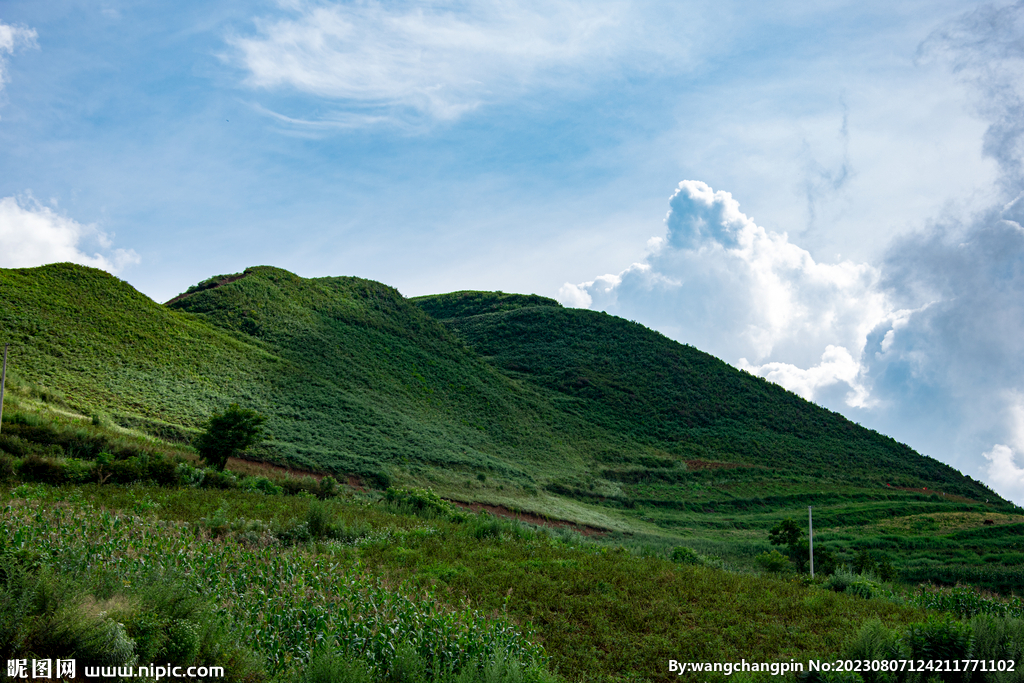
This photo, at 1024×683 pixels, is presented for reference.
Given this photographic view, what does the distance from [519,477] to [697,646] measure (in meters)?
30.7

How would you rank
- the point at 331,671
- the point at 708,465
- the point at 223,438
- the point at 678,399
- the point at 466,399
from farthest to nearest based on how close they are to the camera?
the point at 678,399
the point at 466,399
the point at 708,465
the point at 223,438
the point at 331,671

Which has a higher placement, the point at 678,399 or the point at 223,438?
the point at 678,399

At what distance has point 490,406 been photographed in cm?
5256

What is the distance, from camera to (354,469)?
27203 mm

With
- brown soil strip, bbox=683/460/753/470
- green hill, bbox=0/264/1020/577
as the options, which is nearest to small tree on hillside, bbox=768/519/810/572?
green hill, bbox=0/264/1020/577

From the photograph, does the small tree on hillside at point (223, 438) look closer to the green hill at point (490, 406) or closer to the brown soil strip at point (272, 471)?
the brown soil strip at point (272, 471)

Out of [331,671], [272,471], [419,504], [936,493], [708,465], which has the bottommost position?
[936,493]

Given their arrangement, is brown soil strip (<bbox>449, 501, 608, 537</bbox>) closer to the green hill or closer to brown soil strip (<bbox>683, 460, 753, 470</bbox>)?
Result: the green hill

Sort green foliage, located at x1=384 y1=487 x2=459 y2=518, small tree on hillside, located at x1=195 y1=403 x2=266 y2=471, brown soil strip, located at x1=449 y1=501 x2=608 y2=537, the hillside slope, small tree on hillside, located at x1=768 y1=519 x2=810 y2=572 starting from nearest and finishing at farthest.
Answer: green foliage, located at x1=384 y1=487 x2=459 y2=518, small tree on hillside, located at x1=195 y1=403 x2=266 y2=471, small tree on hillside, located at x1=768 y1=519 x2=810 y2=572, brown soil strip, located at x1=449 y1=501 x2=608 y2=537, the hillside slope

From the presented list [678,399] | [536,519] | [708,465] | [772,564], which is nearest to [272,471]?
[536,519]

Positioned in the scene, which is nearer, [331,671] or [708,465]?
[331,671]

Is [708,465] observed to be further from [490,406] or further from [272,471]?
[272,471]

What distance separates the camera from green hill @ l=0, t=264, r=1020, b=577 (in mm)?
27516

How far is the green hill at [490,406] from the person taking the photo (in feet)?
90.3
